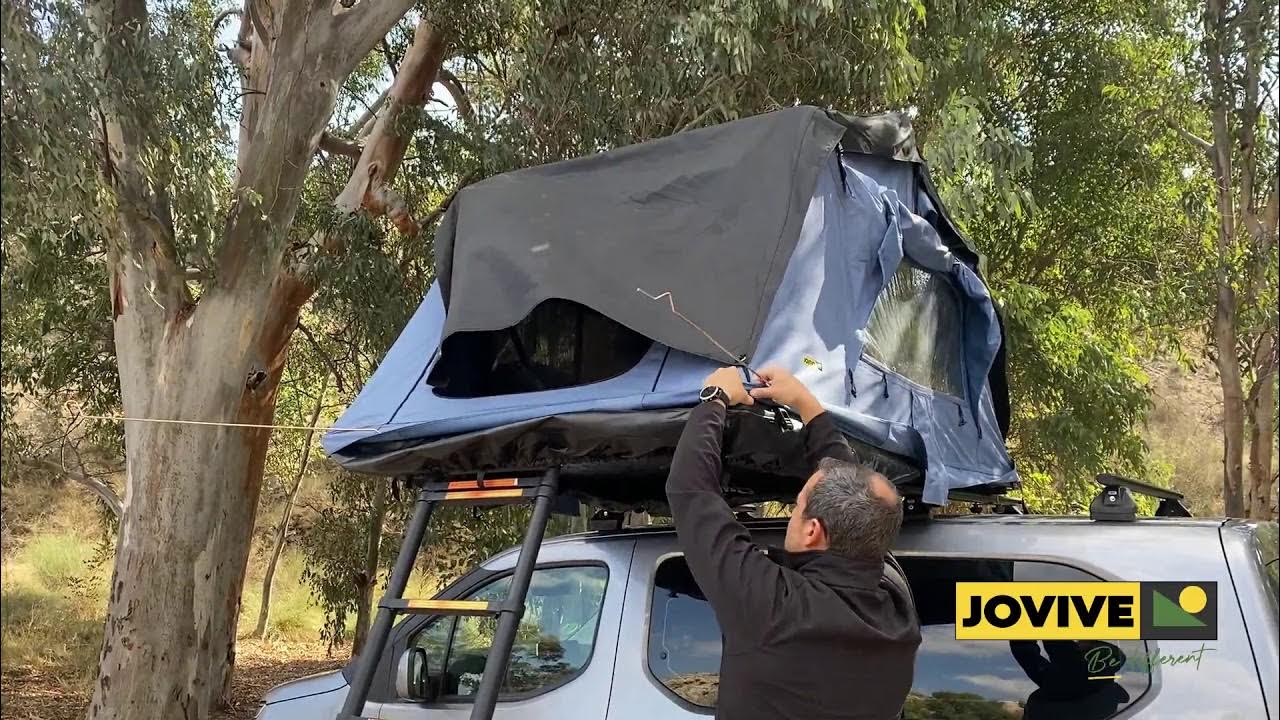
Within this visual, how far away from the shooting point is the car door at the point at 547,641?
3.84 metres

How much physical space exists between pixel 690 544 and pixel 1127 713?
1358 millimetres

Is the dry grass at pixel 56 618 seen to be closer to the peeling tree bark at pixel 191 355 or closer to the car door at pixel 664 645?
the peeling tree bark at pixel 191 355

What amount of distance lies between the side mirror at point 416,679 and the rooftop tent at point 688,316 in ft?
2.61

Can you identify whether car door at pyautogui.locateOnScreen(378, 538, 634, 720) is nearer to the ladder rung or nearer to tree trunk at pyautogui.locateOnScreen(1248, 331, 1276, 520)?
the ladder rung

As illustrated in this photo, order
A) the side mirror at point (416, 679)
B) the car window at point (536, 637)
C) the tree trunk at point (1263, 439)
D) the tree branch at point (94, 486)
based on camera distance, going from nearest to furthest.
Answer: the car window at point (536, 637)
the side mirror at point (416, 679)
the tree branch at point (94, 486)
the tree trunk at point (1263, 439)

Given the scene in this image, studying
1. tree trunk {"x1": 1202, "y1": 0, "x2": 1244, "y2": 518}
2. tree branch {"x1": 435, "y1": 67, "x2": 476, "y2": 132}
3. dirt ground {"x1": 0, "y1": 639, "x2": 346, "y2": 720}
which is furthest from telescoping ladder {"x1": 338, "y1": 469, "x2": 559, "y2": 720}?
tree trunk {"x1": 1202, "y1": 0, "x2": 1244, "y2": 518}

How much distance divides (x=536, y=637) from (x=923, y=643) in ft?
4.56

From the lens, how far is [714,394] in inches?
123

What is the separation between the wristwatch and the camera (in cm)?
312

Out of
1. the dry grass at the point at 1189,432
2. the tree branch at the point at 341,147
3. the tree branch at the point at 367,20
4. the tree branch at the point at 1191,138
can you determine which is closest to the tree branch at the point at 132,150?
the tree branch at the point at 367,20

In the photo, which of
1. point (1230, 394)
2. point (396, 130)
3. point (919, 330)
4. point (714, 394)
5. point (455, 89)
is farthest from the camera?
point (455, 89)

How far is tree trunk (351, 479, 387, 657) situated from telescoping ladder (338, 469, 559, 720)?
29.2 ft

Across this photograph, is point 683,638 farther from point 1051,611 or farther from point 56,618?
point 56,618

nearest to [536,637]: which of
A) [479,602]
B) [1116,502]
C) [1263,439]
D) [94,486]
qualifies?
[479,602]
